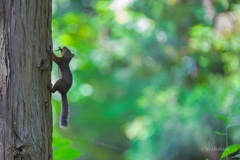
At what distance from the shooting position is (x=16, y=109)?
2.36 meters

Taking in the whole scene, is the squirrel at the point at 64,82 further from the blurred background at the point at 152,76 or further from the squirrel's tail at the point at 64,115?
the blurred background at the point at 152,76

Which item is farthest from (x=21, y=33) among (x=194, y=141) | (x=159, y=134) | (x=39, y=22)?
(x=159, y=134)

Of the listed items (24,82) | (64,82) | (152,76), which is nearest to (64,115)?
(64,82)

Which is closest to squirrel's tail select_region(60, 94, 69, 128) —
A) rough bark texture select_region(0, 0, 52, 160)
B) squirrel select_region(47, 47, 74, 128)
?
squirrel select_region(47, 47, 74, 128)

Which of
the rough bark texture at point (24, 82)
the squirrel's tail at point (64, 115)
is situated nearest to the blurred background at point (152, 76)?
the squirrel's tail at point (64, 115)

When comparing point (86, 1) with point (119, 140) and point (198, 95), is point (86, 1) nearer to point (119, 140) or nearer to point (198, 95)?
point (119, 140)

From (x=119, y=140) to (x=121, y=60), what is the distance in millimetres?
1576

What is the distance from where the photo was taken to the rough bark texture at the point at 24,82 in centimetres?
234

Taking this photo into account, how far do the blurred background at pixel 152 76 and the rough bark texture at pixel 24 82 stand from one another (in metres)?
0.86

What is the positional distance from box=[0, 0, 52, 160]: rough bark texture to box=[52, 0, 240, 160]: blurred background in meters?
0.86

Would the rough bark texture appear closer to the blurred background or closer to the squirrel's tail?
the squirrel's tail

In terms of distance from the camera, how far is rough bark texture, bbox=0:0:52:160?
2.34 metres

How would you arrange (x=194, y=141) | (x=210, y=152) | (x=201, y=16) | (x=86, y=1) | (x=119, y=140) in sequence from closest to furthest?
(x=210, y=152)
(x=194, y=141)
(x=201, y=16)
(x=119, y=140)
(x=86, y=1)

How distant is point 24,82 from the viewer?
7.83 ft
